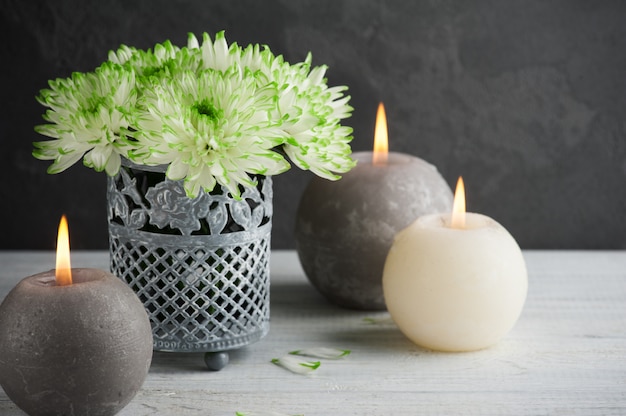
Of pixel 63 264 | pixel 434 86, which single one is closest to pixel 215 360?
pixel 63 264

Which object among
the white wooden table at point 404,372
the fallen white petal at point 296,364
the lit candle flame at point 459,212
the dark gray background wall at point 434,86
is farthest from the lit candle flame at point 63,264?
the dark gray background wall at point 434,86

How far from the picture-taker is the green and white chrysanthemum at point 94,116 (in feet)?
2.61

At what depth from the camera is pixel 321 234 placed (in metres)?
0.97

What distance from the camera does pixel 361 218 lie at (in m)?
0.95

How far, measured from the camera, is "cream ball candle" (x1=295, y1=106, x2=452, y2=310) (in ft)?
3.13

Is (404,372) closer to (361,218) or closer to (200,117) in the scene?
(361,218)

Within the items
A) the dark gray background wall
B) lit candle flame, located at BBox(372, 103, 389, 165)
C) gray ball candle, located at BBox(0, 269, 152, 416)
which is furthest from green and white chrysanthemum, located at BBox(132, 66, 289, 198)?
the dark gray background wall

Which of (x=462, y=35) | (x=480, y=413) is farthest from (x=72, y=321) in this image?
(x=462, y=35)

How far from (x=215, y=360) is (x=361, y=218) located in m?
0.22

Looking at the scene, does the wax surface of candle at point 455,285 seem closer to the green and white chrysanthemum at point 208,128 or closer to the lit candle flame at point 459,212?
the lit candle flame at point 459,212

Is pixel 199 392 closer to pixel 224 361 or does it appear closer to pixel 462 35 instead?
pixel 224 361

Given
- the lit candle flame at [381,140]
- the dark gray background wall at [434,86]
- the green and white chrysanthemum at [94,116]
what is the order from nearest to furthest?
the green and white chrysanthemum at [94,116]
the lit candle flame at [381,140]
the dark gray background wall at [434,86]

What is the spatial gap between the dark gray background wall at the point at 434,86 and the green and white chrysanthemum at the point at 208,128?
489 mm

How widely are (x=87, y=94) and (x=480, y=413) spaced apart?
43cm
